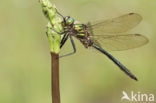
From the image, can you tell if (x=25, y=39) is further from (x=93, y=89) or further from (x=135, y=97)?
Result: (x=135, y=97)

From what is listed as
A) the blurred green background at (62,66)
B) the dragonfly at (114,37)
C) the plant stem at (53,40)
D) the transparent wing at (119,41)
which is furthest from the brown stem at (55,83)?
the blurred green background at (62,66)

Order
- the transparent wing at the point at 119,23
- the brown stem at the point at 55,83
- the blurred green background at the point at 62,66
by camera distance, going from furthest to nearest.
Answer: the blurred green background at the point at 62,66
the transparent wing at the point at 119,23
the brown stem at the point at 55,83

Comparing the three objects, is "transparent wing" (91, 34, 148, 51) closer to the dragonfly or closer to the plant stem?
the dragonfly

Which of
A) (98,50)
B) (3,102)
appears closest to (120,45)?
(98,50)

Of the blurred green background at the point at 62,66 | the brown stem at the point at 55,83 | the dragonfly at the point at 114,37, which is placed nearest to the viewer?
the brown stem at the point at 55,83

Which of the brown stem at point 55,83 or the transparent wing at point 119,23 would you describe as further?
the transparent wing at point 119,23

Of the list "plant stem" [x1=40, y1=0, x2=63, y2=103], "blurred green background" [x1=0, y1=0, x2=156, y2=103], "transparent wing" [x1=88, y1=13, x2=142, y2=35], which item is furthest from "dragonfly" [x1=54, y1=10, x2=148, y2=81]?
"plant stem" [x1=40, y1=0, x2=63, y2=103]

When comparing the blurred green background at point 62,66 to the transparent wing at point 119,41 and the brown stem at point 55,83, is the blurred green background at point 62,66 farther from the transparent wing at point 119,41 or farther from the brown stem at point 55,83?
the brown stem at point 55,83
